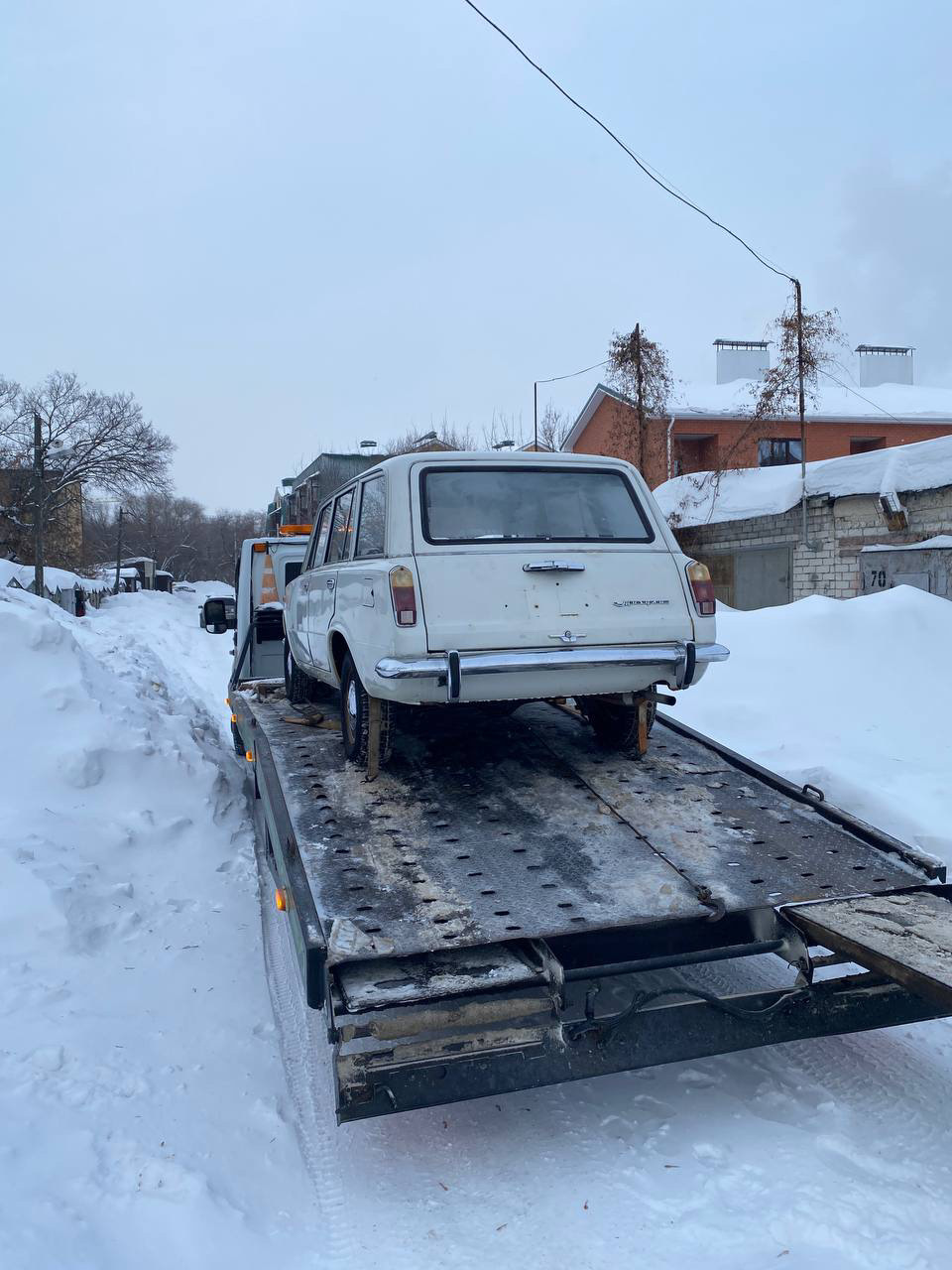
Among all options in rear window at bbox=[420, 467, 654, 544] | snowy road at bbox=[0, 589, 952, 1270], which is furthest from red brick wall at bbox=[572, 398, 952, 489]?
snowy road at bbox=[0, 589, 952, 1270]

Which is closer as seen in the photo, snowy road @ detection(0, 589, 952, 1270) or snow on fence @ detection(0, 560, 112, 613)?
snowy road @ detection(0, 589, 952, 1270)

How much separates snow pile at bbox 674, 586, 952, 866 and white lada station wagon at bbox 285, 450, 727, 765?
2583 millimetres

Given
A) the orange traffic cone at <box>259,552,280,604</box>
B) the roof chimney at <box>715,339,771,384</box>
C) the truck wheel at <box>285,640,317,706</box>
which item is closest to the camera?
the truck wheel at <box>285,640,317,706</box>

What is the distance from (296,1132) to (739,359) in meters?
36.7

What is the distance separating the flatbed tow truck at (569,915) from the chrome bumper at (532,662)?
0.63 m

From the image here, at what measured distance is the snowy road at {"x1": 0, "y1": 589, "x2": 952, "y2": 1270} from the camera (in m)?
2.72

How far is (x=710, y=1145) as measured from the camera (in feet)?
10.2

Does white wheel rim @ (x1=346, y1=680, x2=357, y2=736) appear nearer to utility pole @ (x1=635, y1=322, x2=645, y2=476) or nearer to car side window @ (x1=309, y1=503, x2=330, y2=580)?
car side window @ (x1=309, y1=503, x2=330, y2=580)

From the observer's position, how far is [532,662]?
13.6 feet

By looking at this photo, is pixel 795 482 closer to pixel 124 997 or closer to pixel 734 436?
pixel 734 436

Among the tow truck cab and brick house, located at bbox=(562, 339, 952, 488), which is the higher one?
brick house, located at bbox=(562, 339, 952, 488)

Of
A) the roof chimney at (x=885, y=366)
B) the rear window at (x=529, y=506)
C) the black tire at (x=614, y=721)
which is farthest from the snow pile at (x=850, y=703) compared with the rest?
the roof chimney at (x=885, y=366)

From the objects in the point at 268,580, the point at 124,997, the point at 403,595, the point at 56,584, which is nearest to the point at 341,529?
the point at 403,595

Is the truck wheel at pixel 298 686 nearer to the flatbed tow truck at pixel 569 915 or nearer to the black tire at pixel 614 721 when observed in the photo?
the flatbed tow truck at pixel 569 915
